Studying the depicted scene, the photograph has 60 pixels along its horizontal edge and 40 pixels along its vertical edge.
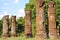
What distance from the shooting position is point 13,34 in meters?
32.1

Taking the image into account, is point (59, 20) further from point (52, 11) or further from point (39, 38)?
point (39, 38)

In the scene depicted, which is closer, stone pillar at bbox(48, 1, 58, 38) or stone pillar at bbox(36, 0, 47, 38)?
stone pillar at bbox(36, 0, 47, 38)

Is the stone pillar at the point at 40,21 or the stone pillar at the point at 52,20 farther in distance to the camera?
the stone pillar at the point at 52,20

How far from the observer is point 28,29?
1059 inches

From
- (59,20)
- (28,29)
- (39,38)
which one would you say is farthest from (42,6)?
(59,20)

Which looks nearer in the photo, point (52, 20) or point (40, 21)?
point (40, 21)

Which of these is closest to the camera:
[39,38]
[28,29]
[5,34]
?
[39,38]

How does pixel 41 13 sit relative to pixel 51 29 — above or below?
above

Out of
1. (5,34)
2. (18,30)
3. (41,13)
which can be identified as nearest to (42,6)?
(41,13)

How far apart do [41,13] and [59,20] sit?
15988mm

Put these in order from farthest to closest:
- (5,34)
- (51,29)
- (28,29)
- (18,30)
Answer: (18,30)
(5,34)
(28,29)
(51,29)

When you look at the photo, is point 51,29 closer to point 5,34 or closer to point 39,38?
point 39,38

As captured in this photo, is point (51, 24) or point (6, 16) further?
point (6, 16)

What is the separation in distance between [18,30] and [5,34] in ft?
76.9
